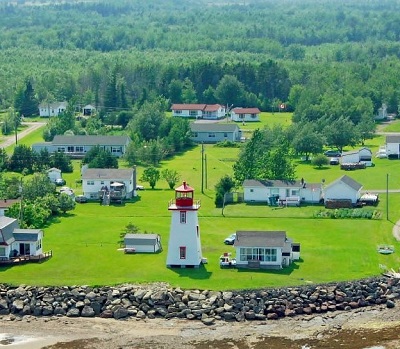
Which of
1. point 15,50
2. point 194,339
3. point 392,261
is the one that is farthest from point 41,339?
point 15,50

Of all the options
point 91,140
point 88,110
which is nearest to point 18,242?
point 91,140

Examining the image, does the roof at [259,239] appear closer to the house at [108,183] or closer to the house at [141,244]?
the house at [141,244]

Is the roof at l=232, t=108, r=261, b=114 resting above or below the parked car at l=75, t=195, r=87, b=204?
above

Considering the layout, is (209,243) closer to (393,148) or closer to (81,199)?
(81,199)

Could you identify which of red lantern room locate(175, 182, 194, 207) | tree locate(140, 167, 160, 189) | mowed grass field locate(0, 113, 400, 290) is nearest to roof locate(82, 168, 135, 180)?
mowed grass field locate(0, 113, 400, 290)

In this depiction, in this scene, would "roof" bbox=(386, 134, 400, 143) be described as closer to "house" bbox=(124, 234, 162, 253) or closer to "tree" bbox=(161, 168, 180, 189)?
"tree" bbox=(161, 168, 180, 189)

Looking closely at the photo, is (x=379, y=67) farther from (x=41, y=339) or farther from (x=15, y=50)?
(x=41, y=339)

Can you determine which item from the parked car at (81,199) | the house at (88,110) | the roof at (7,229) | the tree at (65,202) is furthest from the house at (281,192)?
the house at (88,110)
